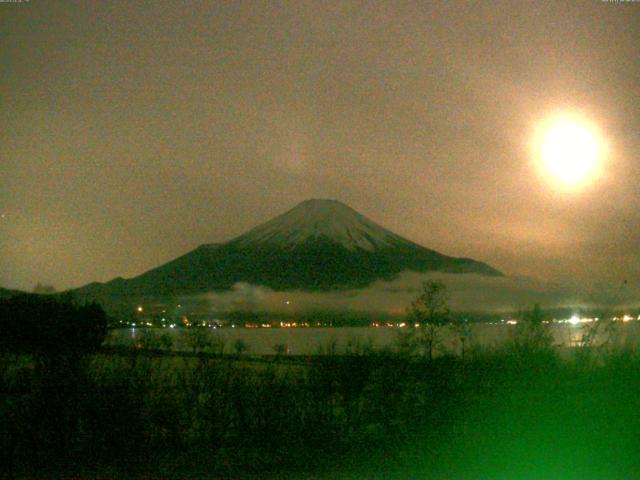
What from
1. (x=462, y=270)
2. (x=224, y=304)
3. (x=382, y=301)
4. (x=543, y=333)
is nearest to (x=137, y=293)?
(x=224, y=304)

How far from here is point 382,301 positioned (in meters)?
81.9

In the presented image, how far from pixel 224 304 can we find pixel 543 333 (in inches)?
2658

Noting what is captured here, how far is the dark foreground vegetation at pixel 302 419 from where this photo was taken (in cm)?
983

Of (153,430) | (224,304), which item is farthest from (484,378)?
(224,304)

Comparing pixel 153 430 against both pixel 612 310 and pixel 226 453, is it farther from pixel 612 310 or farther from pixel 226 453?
pixel 612 310

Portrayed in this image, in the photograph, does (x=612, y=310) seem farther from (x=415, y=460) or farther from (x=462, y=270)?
(x=462, y=270)

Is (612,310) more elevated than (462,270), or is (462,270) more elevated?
(462,270)

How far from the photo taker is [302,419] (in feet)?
35.4

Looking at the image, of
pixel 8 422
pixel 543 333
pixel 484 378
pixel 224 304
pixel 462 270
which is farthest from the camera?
pixel 462 270

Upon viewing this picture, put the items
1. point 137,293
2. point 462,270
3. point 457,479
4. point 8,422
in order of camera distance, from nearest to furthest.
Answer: point 457,479, point 8,422, point 137,293, point 462,270

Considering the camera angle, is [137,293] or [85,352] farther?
[137,293]

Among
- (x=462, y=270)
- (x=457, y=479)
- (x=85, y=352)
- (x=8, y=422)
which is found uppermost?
(x=462, y=270)

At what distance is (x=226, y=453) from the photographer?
402 inches

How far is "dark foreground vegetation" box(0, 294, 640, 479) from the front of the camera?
9.83m
